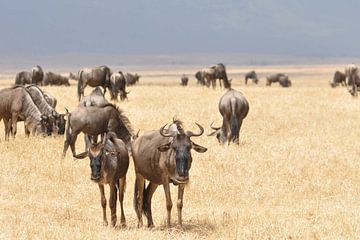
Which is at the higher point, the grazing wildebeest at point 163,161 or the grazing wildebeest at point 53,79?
the grazing wildebeest at point 163,161

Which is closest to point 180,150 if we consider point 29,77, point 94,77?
point 94,77

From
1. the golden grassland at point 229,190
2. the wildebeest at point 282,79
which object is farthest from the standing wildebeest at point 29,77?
the wildebeest at point 282,79

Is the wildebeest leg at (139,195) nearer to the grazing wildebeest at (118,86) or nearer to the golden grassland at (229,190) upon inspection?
A: the golden grassland at (229,190)

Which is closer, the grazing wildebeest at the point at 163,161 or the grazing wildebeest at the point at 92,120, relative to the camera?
the grazing wildebeest at the point at 163,161

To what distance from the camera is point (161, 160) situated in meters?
11.0

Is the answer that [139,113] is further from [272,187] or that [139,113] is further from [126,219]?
[126,219]

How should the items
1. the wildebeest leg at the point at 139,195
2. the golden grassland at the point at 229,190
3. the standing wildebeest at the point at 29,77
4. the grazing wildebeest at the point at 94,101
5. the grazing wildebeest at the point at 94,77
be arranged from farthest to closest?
the standing wildebeest at the point at 29,77, the grazing wildebeest at the point at 94,77, the grazing wildebeest at the point at 94,101, the wildebeest leg at the point at 139,195, the golden grassland at the point at 229,190

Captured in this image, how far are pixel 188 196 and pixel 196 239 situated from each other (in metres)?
3.32

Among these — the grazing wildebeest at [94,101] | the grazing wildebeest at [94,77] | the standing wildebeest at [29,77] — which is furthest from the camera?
the standing wildebeest at [29,77]

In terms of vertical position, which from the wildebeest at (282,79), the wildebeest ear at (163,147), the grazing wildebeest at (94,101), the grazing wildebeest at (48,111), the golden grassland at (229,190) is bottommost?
the wildebeest at (282,79)

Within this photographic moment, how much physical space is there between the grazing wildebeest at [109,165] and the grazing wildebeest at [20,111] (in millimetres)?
9369

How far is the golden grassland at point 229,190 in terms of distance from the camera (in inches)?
434

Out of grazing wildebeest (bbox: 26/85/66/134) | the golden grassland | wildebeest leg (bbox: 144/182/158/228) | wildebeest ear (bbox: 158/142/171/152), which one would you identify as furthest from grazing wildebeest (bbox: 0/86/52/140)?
wildebeest ear (bbox: 158/142/171/152)

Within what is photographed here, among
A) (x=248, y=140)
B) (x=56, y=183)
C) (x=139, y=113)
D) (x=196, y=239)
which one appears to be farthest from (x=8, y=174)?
(x=139, y=113)
